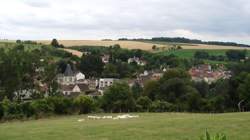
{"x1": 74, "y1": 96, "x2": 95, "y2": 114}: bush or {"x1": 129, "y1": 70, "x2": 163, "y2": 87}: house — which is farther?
{"x1": 129, "y1": 70, "x2": 163, "y2": 87}: house

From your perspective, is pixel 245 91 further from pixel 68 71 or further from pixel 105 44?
pixel 105 44

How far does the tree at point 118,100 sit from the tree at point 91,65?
175ft

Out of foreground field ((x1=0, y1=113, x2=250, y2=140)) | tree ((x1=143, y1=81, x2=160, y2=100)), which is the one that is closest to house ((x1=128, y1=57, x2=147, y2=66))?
tree ((x1=143, y1=81, x2=160, y2=100))

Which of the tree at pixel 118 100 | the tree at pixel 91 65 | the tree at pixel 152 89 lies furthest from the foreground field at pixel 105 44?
the tree at pixel 118 100

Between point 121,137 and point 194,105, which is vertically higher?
point 121,137

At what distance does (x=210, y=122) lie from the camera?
22.7 m

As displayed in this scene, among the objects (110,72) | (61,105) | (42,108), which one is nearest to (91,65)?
(110,72)

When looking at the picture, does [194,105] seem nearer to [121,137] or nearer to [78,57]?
[121,137]

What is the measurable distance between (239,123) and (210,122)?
60.2 inches

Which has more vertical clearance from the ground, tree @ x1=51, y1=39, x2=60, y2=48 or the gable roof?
tree @ x1=51, y1=39, x2=60, y2=48

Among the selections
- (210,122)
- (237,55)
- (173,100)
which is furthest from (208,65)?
(210,122)

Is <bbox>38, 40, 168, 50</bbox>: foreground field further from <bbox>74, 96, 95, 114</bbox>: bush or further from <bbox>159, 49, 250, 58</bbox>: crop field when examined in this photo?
<bbox>74, 96, 95, 114</bbox>: bush

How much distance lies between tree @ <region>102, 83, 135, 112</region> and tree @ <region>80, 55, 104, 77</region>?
53.2m

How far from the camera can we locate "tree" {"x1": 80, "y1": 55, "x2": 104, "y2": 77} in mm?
103162
